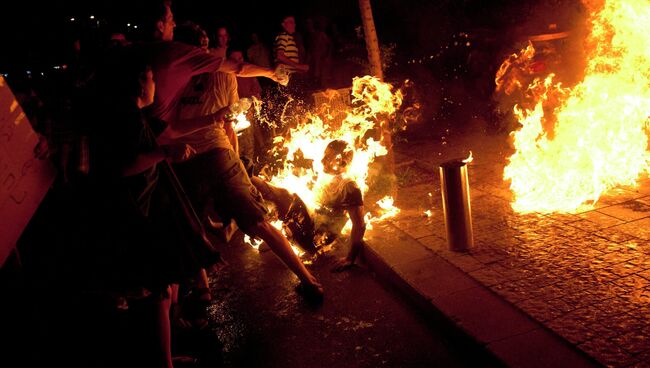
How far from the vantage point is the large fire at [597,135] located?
5898 millimetres

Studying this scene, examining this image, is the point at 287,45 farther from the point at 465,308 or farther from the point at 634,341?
the point at 634,341

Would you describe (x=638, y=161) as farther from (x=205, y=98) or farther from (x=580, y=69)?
(x=205, y=98)

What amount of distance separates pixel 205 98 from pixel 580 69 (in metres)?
7.60

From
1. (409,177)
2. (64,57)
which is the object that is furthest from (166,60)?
(409,177)

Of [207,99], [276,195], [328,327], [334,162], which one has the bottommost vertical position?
[328,327]

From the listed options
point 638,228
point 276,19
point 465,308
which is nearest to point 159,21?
point 465,308

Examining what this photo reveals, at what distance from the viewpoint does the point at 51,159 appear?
350cm

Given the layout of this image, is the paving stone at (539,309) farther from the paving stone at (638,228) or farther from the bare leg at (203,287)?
the bare leg at (203,287)

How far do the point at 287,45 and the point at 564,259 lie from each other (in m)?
8.95

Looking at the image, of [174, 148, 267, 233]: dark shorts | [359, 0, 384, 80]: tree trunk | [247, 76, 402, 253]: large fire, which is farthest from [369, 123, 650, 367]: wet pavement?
[359, 0, 384, 80]: tree trunk

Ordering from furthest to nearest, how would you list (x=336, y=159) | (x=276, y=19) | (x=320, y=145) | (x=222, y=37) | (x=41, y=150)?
(x=276, y=19), (x=222, y=37), (x=320, y=145), (x=336, y=159), (x=41, y=150)

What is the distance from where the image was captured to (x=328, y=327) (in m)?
4.27

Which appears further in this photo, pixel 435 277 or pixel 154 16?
pixel 154 16

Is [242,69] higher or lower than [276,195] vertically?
higher
